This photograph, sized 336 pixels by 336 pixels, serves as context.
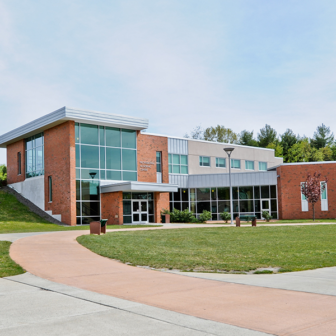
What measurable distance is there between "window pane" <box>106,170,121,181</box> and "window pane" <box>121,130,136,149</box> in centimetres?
254

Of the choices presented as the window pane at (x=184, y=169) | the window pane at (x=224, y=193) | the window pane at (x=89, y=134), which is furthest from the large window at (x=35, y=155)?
the window pane at (x=224, y=193)

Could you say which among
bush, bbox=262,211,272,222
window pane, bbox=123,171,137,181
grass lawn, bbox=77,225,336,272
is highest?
window pane, bbox=123,171,137,181

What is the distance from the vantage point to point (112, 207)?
35656 millimetres

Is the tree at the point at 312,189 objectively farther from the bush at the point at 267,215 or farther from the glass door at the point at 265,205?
the glass door at the point at 265,205

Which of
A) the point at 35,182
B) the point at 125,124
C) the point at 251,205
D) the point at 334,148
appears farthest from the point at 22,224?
the point at 334,148

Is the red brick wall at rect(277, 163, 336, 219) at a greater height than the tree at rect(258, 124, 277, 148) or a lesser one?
lesser

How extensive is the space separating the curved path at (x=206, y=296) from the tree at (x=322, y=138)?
285 ft

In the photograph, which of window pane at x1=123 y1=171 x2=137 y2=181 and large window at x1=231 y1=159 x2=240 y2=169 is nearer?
window pane at x1=123 y1=171 x2=137 y2=181

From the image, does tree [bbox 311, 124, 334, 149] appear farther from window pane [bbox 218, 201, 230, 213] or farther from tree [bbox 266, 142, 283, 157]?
window pane [bbox 218, 201, 230, 213]

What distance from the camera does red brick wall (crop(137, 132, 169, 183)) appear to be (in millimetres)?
39312

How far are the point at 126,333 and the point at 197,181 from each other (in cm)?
3983

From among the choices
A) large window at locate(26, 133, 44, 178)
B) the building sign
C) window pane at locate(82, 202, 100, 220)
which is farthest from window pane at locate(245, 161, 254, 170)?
large window at locate(26, 133, 44, 178)

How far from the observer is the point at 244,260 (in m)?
11.3

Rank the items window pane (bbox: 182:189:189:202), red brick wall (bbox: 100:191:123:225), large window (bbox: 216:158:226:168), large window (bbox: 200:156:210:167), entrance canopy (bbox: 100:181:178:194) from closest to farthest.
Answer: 1. entrance canopy (bbox: 100:181:178:194)
2. red brick wall (bbox: 100:191:123:225)
3. window pane (bbox: 182:189:189:202)
4. large window (bbox: 200:156:210:167)
5. large window (bbox: 216:158:226:168)
